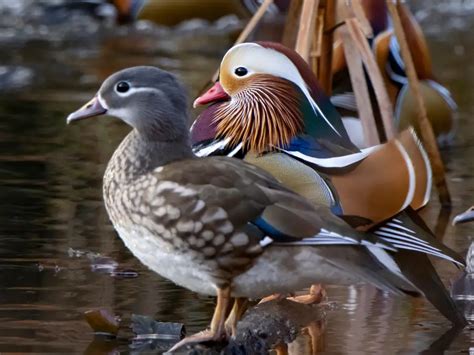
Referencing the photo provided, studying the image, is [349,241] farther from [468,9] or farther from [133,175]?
[468,9]

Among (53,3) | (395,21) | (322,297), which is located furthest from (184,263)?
(53,3)

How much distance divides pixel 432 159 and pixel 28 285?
2.55 metres

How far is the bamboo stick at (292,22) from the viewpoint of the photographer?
718 centimetres

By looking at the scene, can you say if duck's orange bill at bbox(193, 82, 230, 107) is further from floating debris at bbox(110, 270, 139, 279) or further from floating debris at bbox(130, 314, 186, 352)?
floating debris at bbox(130, 314, 186, 352)

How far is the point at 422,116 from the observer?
710 centimetres

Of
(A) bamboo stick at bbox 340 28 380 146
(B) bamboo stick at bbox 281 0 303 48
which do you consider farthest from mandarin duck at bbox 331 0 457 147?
(A) bamboo stick at bbox 340 28 380 146

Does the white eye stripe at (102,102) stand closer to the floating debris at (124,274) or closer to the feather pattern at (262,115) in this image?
the feather pattern at (262,115)

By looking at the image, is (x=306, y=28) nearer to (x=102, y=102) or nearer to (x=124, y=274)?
(x=124, y=274)

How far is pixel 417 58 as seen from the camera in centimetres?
821

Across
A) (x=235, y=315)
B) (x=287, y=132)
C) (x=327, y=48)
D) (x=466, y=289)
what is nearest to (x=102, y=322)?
(x=235, y=315)

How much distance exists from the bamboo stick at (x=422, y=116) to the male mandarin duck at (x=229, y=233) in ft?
8.64

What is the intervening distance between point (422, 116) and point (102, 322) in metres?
2.90

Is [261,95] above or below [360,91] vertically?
above

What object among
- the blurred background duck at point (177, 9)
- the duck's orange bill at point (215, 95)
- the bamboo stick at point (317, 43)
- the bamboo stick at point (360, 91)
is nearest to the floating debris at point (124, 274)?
the duck's orange bill at point (215, 95)
